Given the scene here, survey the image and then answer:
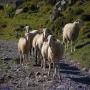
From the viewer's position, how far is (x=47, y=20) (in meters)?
41.6

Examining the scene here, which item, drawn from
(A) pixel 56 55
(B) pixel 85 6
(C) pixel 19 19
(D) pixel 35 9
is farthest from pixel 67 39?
(D) pixel 35 9

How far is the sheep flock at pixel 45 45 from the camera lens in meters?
21.6

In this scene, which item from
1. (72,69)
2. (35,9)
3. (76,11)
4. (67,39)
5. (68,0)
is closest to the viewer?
(72,69)

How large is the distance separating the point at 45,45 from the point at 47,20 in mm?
18923

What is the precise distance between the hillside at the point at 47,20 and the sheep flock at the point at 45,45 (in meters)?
1.06

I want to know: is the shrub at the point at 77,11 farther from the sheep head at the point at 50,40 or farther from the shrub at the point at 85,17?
the sheep head at the point at 50,40

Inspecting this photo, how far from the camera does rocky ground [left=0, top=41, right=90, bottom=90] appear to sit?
1997 centimetres

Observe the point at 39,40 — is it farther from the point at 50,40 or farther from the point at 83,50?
the point at 83,50

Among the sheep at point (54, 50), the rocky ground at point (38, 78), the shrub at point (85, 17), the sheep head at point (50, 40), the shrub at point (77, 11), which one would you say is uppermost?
the shrub at point (77, 11)

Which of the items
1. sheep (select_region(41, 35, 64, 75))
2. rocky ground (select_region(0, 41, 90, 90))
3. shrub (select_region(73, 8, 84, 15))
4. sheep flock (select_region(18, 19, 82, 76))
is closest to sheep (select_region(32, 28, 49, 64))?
sheep flock (select_region(18, 19, 82, 76))

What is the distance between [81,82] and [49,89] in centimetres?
201

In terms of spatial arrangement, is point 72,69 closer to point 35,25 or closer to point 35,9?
point 35,25

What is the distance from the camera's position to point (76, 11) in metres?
39.0

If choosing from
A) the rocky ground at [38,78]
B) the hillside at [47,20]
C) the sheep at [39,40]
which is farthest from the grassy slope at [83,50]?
the sheep at [39,40]
